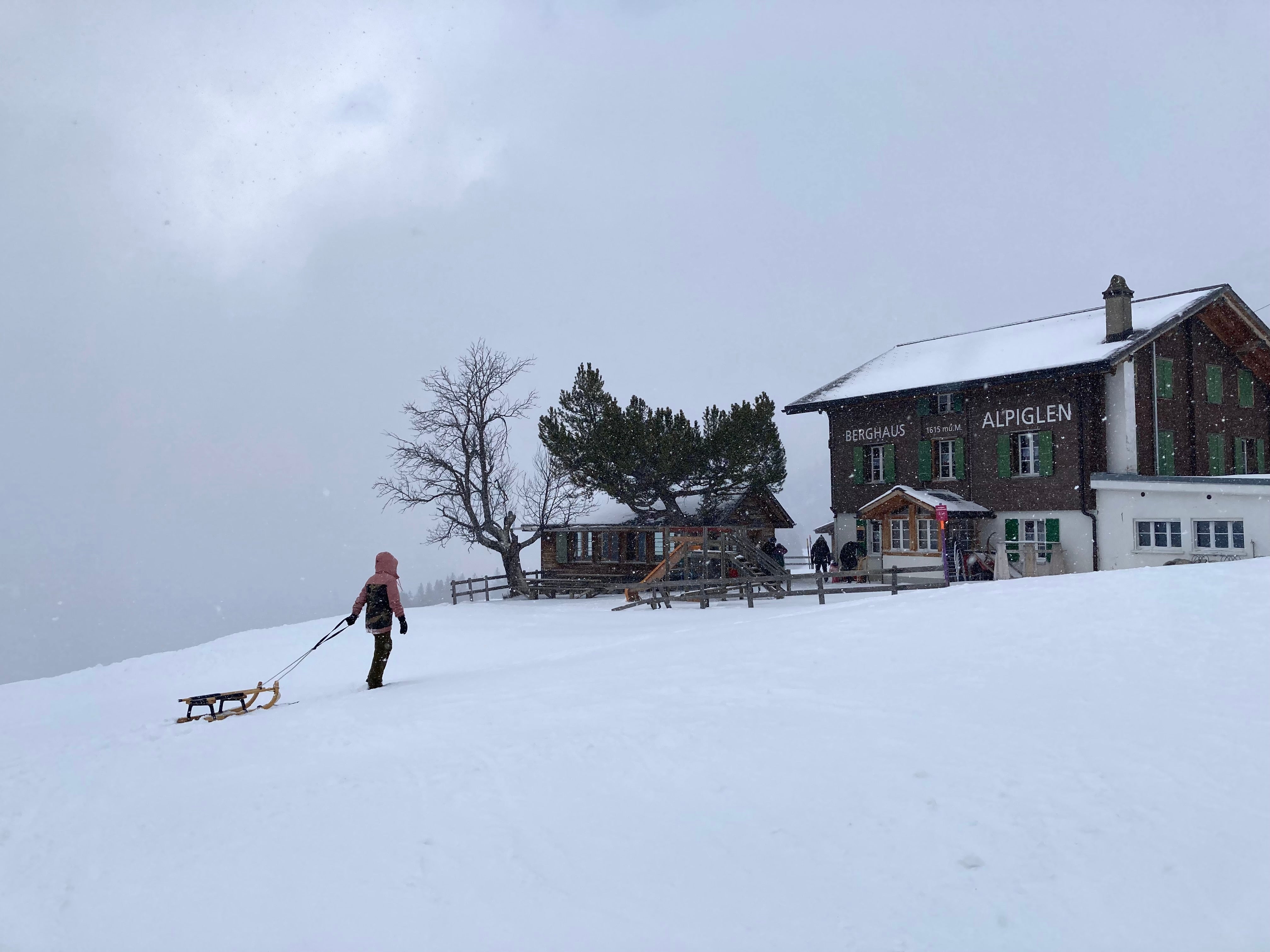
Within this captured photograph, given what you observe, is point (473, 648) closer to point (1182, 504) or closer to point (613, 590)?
point (613, 590)

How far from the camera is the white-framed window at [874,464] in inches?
1266

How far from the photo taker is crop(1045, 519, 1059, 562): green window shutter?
88.6 feet

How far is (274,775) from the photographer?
807 cm

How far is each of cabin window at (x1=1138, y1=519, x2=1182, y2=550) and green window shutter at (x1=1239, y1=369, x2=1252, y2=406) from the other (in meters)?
9.28

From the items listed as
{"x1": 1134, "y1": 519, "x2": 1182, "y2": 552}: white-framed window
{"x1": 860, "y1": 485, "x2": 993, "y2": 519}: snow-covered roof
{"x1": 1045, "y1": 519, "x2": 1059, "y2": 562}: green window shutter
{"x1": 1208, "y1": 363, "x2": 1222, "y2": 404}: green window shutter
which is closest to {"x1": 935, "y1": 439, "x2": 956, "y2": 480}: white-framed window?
{"x1": 860, "y1": 485, "x2": 993, "y2": 519}: snow-covered roof

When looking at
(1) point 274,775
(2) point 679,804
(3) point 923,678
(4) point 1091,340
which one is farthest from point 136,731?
(4) point 1091,340

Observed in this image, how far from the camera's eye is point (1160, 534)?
2461cm

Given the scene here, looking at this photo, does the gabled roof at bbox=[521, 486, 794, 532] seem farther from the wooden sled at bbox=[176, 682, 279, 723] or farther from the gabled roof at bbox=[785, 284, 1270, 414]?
the wooden sled at bbox=[176, 682, 279, 723]

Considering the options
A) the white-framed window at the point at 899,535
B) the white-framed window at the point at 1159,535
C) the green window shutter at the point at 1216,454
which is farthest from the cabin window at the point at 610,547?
the green window shutter at the point at 1216,454

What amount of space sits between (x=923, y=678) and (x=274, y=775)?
6852 millimetres

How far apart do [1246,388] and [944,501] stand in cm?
1233

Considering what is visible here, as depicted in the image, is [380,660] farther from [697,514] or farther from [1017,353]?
[697,514]

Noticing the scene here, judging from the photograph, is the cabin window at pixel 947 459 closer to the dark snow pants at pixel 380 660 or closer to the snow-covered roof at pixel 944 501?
the snow-covered roof at pixel 944 501

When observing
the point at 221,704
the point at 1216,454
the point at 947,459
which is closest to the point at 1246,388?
the point at 1216,454
